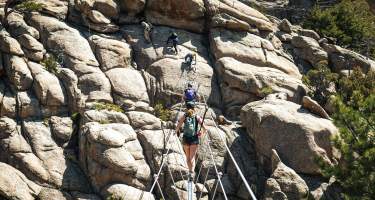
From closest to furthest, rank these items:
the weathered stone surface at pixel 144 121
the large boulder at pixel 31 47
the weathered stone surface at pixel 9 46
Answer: the weathered stone surface at pixel 144 121
the weathered stone surface at pixel 9 46
the large boulder at pixel 31 47

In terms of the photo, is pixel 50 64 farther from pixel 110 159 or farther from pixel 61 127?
pixel 110 159

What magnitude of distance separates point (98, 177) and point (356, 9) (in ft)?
96.8

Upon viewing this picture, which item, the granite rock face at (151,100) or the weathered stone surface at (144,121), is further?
the weathered stone surface at (144,121)

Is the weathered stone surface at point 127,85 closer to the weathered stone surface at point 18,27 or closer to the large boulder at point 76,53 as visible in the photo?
the large boulder at point 76,53

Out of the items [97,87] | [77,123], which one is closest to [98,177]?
[77,123]

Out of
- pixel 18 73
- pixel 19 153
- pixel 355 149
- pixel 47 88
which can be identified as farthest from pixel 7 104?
pixel 355 149

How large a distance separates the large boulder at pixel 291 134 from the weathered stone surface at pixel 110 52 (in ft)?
31.8

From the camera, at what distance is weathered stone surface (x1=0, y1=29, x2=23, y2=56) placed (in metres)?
26.3

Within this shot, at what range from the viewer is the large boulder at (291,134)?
2272cm

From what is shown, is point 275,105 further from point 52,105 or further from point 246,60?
point 52,105

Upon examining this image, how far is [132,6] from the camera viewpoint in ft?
111

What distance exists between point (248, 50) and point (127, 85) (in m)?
9.88

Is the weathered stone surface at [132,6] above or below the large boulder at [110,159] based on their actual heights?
above

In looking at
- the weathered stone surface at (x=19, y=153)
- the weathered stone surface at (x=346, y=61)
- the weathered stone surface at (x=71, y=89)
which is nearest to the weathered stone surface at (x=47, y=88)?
→ the weathered stone surface at (x=71, y=89)
